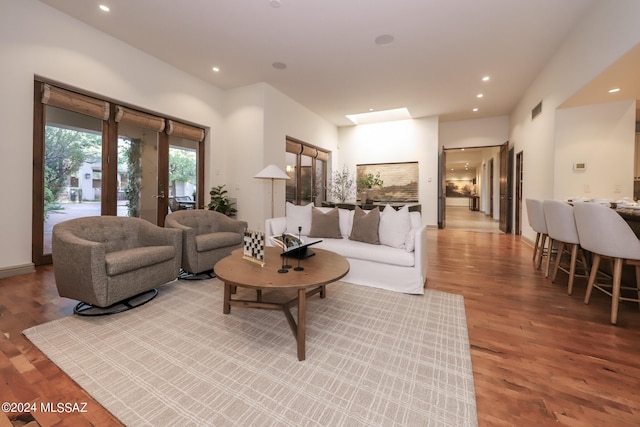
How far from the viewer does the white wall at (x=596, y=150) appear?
13.0 feet

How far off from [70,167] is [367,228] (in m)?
4.29

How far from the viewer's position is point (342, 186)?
28.6 feet

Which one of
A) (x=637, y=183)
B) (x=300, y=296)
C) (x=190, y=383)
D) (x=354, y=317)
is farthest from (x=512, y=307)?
(x=637, y=183)

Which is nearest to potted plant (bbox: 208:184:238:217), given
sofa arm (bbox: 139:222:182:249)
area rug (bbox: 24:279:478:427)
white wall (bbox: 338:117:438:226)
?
sofa arm (bbox: 139:222:182:249)

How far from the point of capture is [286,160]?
21.2ft

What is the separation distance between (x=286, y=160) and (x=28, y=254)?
4.62m

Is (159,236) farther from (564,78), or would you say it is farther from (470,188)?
(470,188)

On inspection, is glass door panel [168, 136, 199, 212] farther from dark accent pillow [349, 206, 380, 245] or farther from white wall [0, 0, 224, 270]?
dark accent pillow [349, 206, 380, 245]

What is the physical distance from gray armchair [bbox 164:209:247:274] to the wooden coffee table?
892mm

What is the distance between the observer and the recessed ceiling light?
12.5 feet

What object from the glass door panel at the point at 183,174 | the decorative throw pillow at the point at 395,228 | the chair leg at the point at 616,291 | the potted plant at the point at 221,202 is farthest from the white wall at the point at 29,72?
the chair leg at the point at 616,291

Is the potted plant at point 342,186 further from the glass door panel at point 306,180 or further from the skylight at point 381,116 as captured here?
the skylight at point 381,116

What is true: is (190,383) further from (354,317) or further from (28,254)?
(28,254)

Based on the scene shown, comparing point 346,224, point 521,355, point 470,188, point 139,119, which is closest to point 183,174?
point 139,119
